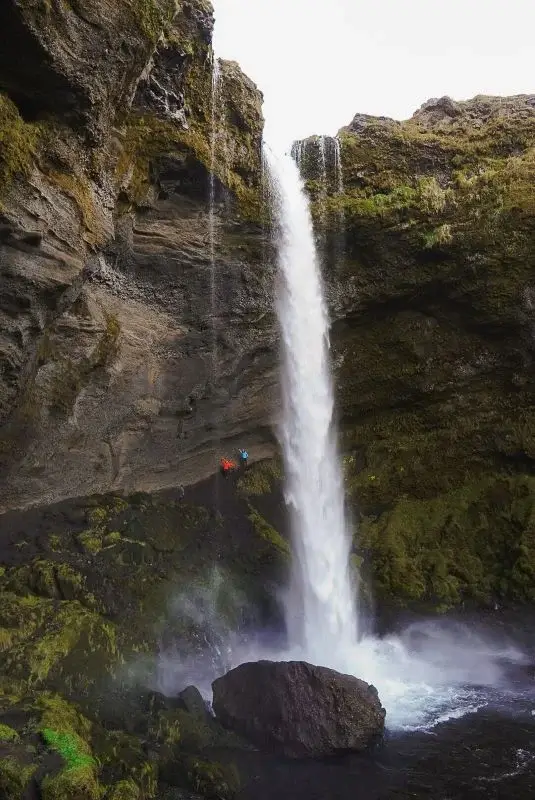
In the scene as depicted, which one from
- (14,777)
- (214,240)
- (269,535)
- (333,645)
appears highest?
(214,240)

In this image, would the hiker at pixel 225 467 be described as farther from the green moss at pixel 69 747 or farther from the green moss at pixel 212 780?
the green moss at pixel 69 747

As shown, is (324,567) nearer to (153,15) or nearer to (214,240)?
(214,240)

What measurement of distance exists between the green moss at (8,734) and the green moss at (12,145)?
7.92m

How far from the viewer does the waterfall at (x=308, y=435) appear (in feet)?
51.9

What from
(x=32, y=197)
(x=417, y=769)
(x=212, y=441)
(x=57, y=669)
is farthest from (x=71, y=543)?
(x=417, y=769)

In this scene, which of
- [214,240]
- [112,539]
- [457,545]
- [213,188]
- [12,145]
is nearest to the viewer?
[12,145]

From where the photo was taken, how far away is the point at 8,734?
26.7 feet

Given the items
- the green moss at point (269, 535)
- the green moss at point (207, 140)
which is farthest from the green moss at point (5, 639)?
the green moss at point (207, 140)

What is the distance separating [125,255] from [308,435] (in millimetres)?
7575

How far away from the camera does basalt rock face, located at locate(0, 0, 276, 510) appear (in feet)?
33.3

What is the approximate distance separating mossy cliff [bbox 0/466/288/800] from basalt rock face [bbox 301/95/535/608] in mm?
4582

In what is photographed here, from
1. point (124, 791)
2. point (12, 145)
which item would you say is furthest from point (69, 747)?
point (12, 145)

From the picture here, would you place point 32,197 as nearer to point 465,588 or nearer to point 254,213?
point 254,213

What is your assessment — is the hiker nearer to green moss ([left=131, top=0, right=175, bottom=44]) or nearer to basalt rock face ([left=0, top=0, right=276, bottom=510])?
basalt rock face ([left=0, top=0, right=276, bottom=510])
